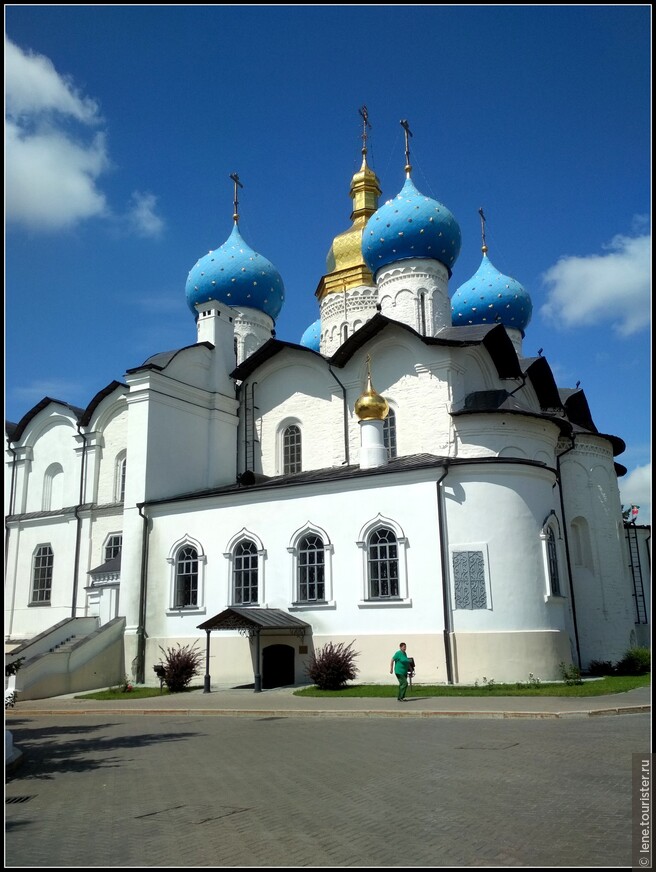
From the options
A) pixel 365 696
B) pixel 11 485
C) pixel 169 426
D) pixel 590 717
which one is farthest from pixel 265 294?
pixel 590 717

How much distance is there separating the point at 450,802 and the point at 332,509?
11654mm

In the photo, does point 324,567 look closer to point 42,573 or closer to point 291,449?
point 291,449

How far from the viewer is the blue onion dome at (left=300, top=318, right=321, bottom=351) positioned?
1286 inches

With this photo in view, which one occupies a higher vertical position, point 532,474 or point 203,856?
point 532,474

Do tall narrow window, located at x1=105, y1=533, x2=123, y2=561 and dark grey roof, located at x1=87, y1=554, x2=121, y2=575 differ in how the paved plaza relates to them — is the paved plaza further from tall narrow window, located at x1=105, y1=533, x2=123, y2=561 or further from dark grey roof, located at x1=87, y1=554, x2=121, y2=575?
tall narrow window, located at x1=105, y1=533, x2=123, y2=561

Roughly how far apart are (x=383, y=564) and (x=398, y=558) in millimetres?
454

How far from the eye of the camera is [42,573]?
24.5 m

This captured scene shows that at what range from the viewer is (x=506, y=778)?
6.80 metres

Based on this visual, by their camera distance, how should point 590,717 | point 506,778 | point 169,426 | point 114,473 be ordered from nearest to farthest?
point 506,778
point 590,717
point 169,426
point 114,473

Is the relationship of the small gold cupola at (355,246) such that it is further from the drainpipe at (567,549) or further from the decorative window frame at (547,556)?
the decorative window frame at (547,556)

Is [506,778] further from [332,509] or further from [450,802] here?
[332,509]

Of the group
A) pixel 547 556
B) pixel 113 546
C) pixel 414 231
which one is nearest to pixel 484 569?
pixel 547 556

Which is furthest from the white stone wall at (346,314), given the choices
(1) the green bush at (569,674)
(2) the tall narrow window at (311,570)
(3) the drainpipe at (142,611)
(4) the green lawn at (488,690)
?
(4) the green lawn at (488,690)

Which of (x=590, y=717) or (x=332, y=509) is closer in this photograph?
(x=590, y=717)
